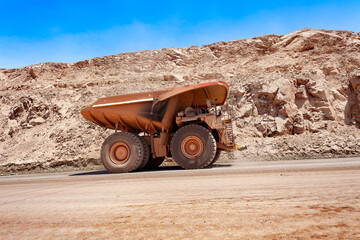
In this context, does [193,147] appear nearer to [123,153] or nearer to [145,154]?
[145,154]

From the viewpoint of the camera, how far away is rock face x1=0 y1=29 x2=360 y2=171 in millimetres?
12641

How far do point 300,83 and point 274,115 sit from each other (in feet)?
9.52

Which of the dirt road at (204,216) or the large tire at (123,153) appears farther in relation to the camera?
the large tire at (123,153)

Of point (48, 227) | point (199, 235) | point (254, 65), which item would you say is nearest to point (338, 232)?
point (199, 235)

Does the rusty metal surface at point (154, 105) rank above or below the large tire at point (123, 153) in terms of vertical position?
above

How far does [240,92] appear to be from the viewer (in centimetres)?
1449

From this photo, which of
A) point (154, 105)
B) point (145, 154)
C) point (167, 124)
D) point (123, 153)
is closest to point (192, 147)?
point (167, 124)

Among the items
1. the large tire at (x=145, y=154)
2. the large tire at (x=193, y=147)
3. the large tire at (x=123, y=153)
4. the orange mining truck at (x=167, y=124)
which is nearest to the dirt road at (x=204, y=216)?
the large tire at (x=193, y=147)

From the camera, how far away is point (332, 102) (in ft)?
45.1

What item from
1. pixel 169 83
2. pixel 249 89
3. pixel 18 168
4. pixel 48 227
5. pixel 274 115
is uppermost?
pixel 169 83

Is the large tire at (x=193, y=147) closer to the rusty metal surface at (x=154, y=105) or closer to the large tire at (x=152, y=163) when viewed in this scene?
the rusty metal surface at (x=154, y=105)

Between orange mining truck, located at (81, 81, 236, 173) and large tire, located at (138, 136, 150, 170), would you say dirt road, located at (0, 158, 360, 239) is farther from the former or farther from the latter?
large tire, located at (138, 136, 150, 170)

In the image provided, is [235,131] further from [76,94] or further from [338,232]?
[76,94]

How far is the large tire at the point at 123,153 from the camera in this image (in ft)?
26.8
